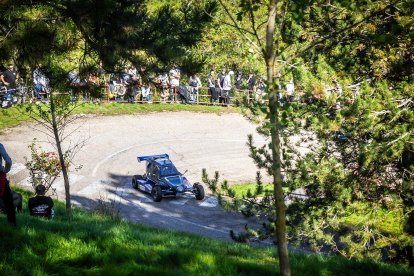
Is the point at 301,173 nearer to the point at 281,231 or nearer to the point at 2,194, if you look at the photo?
the point at 281,231

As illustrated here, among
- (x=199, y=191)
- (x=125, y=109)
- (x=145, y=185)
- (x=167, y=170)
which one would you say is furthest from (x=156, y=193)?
(x=125, y=109)

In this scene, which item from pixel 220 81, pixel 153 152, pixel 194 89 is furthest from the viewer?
pixel 194 89

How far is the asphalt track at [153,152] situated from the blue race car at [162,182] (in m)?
0.35

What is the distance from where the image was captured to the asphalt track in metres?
19.8

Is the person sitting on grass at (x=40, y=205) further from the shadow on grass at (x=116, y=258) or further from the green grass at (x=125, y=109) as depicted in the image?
the green grass at (x=125, y=109)

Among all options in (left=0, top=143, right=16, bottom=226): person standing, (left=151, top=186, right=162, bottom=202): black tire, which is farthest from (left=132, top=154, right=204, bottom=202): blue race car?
(left=0, top=143, right=16, bottom=226): person standing

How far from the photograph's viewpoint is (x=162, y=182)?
2105 centimetres

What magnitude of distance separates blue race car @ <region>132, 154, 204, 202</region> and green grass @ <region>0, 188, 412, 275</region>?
461 inches

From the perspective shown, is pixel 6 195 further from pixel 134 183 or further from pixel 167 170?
pixel 134 183

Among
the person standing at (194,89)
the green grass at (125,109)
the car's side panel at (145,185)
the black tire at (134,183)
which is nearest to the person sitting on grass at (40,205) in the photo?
the car's side panel at (145,185)

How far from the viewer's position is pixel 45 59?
9812 mm

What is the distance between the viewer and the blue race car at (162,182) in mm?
20875

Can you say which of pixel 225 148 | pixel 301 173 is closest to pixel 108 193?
pixel 225 148

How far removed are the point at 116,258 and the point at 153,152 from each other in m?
18.6
